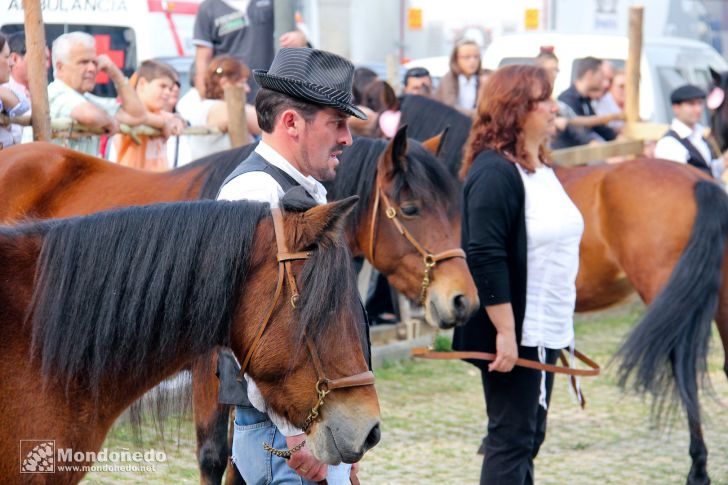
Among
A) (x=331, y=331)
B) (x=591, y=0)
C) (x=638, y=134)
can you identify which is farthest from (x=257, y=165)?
(x=591, y=0)

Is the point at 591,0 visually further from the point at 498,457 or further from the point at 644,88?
the point at 498,457

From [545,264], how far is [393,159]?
1.18 meters

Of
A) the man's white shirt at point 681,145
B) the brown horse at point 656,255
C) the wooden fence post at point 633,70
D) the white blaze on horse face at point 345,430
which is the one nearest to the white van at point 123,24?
the brown horse at point 656,255

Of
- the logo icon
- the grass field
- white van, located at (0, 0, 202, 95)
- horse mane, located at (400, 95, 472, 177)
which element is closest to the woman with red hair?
the grass field

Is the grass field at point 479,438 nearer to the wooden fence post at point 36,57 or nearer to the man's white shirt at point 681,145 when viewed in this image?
the man's white shirt at point 681,145

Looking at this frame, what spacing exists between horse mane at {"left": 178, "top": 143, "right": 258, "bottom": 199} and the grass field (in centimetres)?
116

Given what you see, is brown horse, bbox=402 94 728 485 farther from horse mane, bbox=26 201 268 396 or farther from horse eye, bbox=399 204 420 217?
horse mane, bbox=26 201 268 396

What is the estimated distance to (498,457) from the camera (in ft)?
13.4

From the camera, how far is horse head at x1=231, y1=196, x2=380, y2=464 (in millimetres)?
2455

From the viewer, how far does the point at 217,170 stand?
4707 mm

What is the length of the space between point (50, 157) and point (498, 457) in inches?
114

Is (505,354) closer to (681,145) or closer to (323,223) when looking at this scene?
(323,223)

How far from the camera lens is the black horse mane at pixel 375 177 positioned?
5086 millimetres

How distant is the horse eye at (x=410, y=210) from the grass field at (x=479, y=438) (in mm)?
1485
